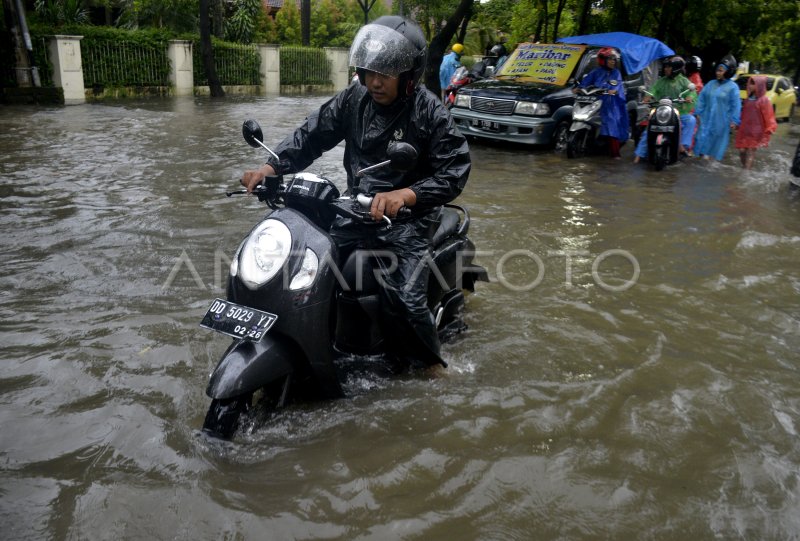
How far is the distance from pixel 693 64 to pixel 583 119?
256 cm

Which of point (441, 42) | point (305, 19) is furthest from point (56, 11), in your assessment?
point (441, 42)

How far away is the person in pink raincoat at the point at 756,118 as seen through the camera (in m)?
11.5

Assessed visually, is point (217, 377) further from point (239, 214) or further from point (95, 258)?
point (239, 214)

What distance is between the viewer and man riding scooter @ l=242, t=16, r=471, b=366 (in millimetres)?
3293

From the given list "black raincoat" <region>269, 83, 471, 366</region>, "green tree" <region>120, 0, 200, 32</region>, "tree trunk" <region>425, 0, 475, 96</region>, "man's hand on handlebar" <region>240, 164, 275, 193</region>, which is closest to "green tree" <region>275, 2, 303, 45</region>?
"green tree" <region>120, 0, 200, 32</region>

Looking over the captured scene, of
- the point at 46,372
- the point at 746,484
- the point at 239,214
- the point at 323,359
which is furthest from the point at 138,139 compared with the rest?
the point at 746,484

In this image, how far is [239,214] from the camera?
717cm

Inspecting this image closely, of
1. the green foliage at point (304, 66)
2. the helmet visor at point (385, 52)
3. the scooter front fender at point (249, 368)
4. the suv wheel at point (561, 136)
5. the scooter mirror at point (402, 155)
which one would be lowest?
the green foliage at point (304, 66)

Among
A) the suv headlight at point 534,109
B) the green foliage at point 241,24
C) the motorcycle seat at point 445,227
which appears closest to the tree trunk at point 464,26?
the green foliage at point 241,24

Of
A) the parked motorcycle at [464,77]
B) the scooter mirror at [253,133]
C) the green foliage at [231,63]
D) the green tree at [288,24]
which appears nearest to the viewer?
the scooter mirror at [253,133]

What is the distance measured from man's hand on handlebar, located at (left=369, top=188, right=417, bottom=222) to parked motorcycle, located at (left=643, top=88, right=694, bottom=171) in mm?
9047

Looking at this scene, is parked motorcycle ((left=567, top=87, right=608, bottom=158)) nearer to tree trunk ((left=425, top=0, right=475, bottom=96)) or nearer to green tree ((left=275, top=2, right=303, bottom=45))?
tree trunk ((left=425, top=0, right=475, bottom=96))

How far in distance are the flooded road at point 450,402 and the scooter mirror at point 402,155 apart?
4.22 feet

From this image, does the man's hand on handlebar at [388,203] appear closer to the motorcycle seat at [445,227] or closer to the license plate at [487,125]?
the motorcycle seat at [445,227]
